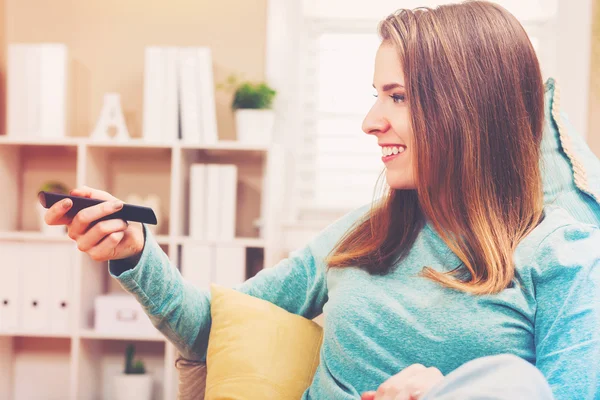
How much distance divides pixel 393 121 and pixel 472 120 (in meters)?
0.13

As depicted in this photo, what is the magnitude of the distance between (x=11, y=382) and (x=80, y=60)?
4.46ft

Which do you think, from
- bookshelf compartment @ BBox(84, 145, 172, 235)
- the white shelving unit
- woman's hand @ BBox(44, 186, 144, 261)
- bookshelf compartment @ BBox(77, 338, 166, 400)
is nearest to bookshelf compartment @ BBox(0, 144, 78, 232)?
the white shelving unit

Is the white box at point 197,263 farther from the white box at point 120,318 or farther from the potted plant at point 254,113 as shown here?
the potted plant at point 254,113

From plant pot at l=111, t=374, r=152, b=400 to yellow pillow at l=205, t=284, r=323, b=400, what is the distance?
142cm

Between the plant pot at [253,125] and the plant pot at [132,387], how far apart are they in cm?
98

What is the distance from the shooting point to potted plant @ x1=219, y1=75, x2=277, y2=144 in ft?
8.55

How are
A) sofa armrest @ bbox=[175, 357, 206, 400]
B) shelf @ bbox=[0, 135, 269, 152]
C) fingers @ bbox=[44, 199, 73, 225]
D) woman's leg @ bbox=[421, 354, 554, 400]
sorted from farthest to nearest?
shelf @ bbox=[0, 135, 269, 152]
sofa armrest @ bbox=[175, 357, 206, 400]
fingers @ bbox=[44, 199, 73, 225]
woman's leg @ bbox=[421, 354, 554, 400]

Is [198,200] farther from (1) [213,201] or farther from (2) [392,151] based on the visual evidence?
(2) [392,151]

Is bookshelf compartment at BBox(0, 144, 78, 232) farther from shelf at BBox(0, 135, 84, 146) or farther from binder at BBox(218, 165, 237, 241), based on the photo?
binder at BBox(218, 165, 237, 241)

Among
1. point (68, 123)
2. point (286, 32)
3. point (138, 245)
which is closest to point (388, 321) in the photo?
point (138, 245)

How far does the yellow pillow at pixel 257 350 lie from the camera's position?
1.26 metres

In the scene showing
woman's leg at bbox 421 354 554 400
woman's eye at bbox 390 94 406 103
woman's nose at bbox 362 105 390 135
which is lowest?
woman's leg at bbox 421 354 554 400

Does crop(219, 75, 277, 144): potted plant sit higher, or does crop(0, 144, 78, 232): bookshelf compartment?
crop(219, 75, 277, 144): potted plant

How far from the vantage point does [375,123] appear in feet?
3.98
